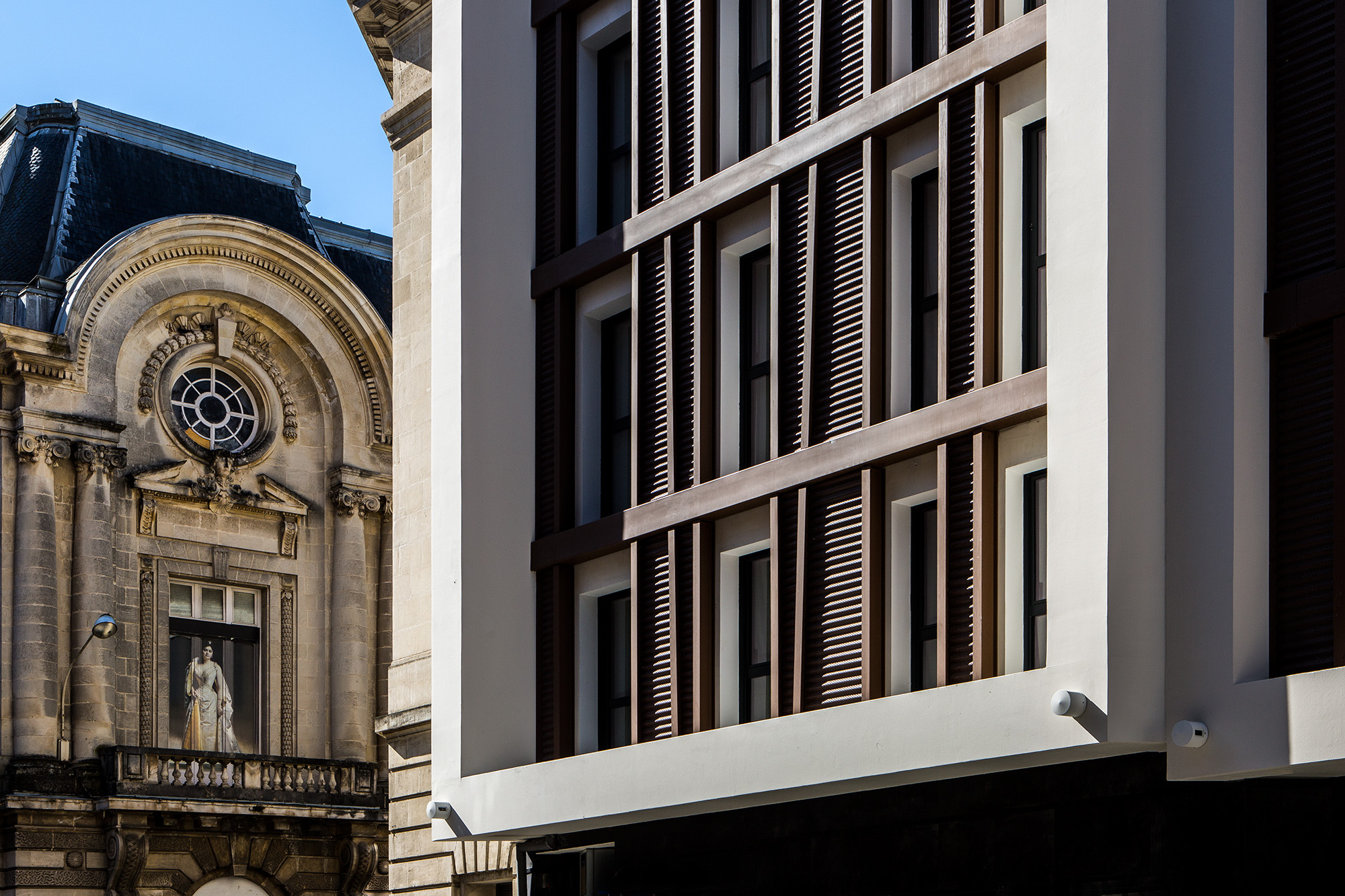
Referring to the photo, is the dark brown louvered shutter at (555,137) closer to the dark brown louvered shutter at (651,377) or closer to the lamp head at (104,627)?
the dark brown louvered shutter at (651,377)

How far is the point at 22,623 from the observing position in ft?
110

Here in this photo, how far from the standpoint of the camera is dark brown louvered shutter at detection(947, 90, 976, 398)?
16406mm

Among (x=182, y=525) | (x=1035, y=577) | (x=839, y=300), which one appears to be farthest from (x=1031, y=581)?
(x=182, y=525)

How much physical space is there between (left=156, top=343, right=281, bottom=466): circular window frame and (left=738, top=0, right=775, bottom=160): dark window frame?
19831 millimetres

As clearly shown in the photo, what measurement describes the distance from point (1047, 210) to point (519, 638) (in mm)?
9199

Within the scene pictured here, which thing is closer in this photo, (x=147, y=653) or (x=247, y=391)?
(x=147, y=653)

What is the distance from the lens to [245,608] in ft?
124

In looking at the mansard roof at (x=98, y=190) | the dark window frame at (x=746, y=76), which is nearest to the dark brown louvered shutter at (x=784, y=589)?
the dark window frame at (x=746, y=76)

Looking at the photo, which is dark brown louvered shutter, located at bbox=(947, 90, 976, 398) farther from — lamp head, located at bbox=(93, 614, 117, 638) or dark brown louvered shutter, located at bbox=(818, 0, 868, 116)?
lamp head, located at bbox=(93, 614, 117, 638)

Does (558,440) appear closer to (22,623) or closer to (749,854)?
(749,854)

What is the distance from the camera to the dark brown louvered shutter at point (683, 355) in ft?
65.1

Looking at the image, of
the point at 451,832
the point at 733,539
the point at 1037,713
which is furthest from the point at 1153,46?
the point at 451,832

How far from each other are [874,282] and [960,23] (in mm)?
2477

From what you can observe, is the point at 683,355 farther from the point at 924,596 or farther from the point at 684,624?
the point at 924,596
